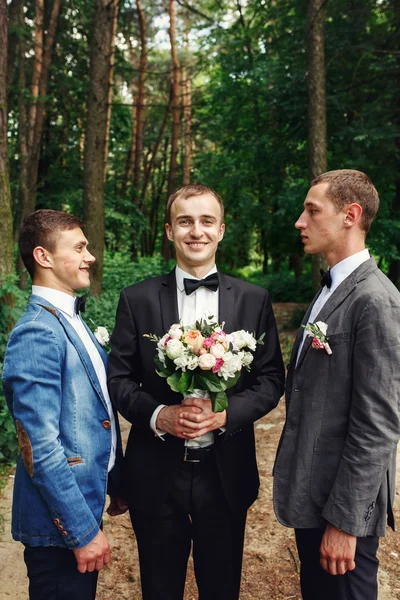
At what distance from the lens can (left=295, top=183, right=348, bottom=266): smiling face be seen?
242cm

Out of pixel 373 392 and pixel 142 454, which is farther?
pixel 142 454

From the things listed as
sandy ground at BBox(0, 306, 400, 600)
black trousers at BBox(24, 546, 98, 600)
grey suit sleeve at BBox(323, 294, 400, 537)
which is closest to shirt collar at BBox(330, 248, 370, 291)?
grey suit sleeve at BBox(323, 294, 400, 537)

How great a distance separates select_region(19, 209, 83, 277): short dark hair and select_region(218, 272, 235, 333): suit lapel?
Answer: 905 millimetres

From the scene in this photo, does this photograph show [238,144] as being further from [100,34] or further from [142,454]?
[142,454]

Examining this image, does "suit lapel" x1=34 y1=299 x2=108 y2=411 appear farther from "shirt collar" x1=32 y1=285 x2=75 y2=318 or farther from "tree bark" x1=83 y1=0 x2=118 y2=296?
"tree bark" x1=83 y1=0 x2=118 y2=296

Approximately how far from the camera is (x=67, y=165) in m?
15.3

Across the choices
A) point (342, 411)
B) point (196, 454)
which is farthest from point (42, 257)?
point (342, 411)

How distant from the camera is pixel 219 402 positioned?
228cm

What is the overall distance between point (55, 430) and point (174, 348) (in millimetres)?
643

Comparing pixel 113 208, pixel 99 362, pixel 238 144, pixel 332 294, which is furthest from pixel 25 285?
pixel 332 294

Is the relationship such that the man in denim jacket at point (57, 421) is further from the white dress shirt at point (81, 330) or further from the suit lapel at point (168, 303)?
the suit lapel at point (168, 303)

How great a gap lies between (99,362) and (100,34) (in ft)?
29.0

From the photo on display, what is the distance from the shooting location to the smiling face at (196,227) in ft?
8.59

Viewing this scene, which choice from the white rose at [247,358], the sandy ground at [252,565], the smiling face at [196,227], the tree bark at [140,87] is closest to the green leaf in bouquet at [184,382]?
the white rose at [247,358]
